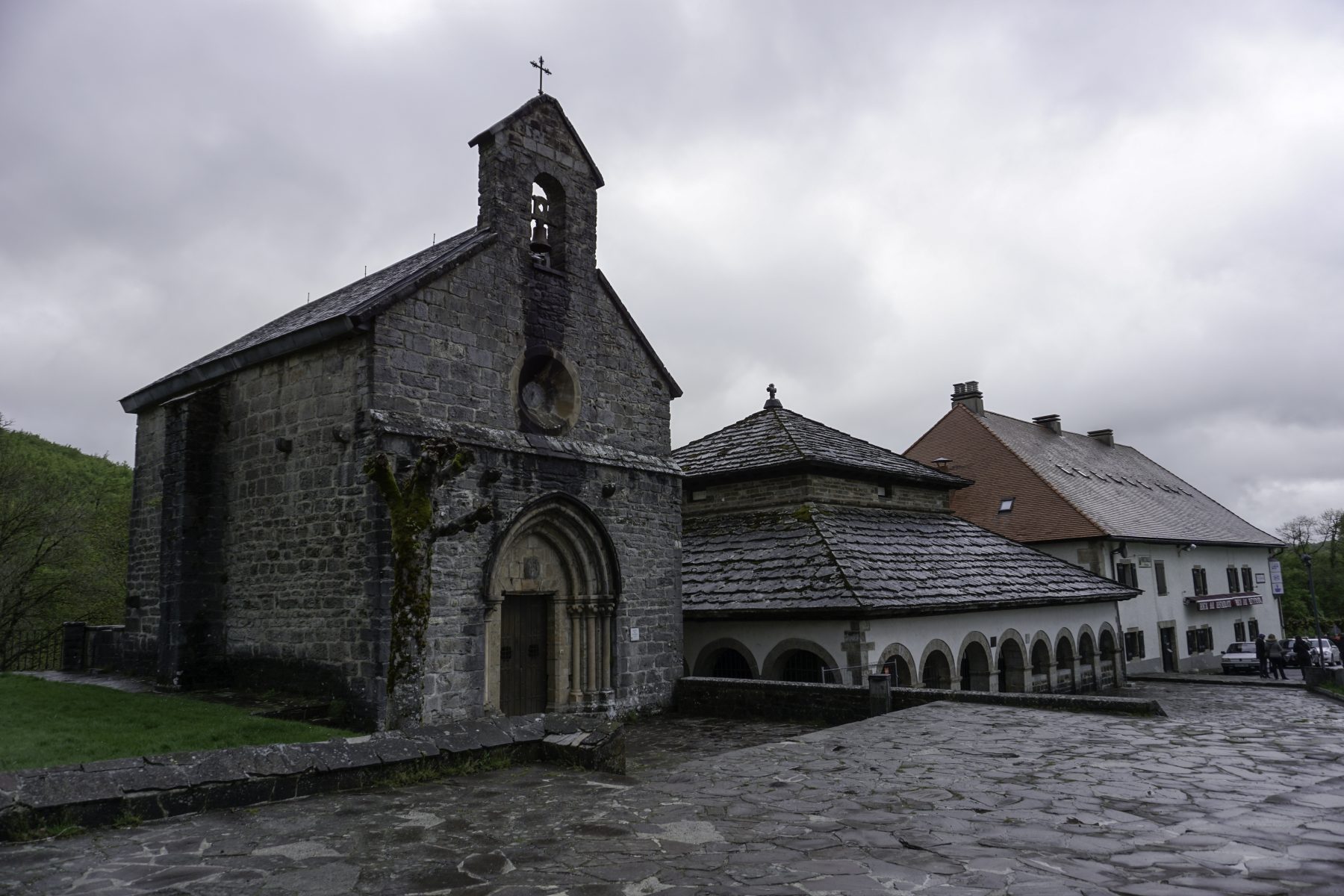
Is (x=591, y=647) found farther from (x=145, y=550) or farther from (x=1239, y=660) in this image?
(x=1239, y=660)

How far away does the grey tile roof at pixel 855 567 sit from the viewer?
17141mm

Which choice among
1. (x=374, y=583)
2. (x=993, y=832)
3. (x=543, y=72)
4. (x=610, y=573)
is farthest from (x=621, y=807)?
(x=543, y=72)

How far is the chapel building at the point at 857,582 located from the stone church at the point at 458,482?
2394 mm

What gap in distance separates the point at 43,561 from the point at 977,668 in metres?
26.1

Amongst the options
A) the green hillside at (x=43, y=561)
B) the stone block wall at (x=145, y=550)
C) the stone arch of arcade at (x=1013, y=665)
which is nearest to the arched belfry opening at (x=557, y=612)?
the stone block wall at (x=145, y=550)

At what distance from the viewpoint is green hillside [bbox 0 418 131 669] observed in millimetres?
25562

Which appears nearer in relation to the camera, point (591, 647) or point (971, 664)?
point (591, 647)

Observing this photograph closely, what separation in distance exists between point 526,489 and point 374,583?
116 inches

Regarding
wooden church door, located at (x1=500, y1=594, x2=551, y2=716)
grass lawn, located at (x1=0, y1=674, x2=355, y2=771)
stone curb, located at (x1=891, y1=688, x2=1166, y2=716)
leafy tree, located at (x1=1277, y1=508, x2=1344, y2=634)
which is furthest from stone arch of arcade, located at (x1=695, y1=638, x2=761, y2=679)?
leafy tree, located at (x1=1277, y1=508, x2=1344, y2=634)

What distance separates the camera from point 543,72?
609 inches

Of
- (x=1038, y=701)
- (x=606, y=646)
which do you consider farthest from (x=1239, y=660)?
(x=606, y=646)

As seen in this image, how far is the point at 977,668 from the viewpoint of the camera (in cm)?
1973

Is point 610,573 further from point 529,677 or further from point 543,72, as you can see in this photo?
point 543,72

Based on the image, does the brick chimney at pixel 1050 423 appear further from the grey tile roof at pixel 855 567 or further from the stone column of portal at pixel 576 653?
the stone column of portal at pixel 576 653
